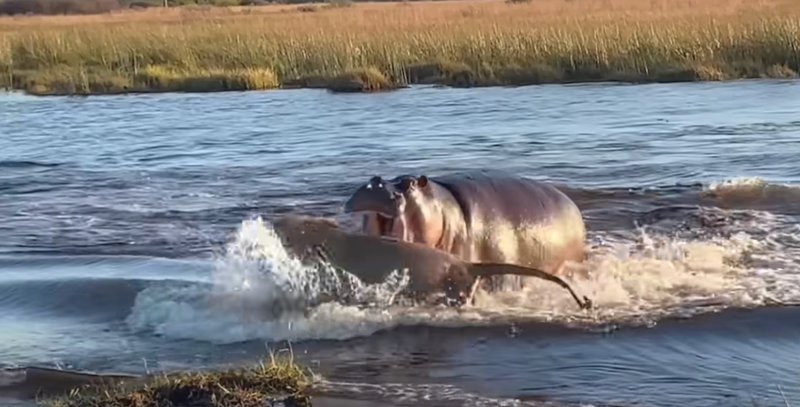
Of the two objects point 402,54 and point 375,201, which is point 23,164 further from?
point 402,54

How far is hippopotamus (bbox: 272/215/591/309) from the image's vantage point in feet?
18.2

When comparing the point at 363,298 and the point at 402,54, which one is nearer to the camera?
the point at 363,298

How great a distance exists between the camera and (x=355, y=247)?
18.6 ft

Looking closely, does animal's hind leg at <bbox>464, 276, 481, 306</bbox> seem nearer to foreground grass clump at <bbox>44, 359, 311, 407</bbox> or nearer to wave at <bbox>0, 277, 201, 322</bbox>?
foreground grass clump at <bbox>44, 359, 311, 407</bbox>

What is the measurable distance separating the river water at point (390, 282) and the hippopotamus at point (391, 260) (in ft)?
0.36

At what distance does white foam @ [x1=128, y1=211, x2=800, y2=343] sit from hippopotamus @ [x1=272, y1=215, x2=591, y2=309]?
0.21ft

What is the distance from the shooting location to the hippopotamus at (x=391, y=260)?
5559 millimetres

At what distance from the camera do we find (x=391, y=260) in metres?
5.56

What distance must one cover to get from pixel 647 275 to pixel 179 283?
2.37 meters

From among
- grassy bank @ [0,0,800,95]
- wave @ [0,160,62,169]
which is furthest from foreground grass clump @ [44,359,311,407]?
grassy bank @ [0,0,800,95]

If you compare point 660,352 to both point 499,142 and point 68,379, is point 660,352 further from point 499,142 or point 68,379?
point 499,142

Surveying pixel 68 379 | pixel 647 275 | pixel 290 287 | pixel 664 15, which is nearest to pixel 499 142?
pixel 647 275

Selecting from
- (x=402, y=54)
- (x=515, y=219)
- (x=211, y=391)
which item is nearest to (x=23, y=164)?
(x=515, y=219)

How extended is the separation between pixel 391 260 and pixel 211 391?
4.11ft
